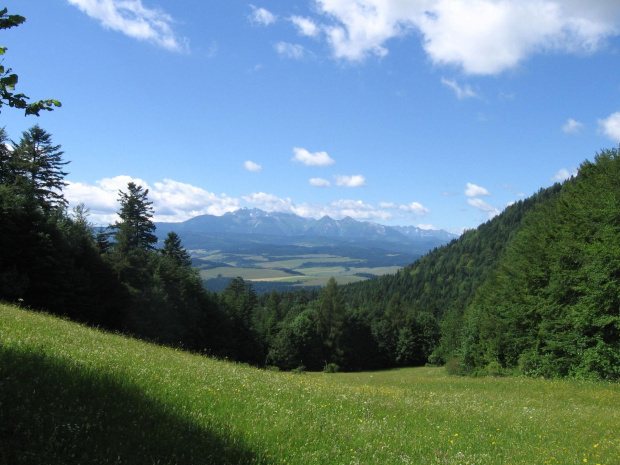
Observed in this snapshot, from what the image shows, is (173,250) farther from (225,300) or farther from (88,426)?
(88,426)

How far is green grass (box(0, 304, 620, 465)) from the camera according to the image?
17.6 feet

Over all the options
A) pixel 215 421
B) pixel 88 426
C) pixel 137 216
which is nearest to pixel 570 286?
pixel 215 421

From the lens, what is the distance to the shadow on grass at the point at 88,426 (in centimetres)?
486

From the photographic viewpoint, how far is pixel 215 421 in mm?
7168

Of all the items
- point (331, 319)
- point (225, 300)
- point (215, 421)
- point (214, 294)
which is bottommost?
point (331, 319)

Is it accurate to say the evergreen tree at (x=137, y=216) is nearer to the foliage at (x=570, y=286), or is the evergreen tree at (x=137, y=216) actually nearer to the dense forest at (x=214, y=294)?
the dense forest at (x=214, y=294)

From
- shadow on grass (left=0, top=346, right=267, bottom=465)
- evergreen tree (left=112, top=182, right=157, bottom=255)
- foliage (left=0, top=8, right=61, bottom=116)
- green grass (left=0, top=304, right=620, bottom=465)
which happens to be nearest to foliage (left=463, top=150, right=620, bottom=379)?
green grass (left=0, top=304, right=620, bottom=465)

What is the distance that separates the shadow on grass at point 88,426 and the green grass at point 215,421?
0.06 ft

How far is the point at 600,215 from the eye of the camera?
81.5 ft

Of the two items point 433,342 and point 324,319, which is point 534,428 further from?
point 433,342

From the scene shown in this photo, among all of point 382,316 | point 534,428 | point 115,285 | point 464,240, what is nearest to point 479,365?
point 534,428

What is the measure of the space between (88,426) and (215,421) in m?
2.37

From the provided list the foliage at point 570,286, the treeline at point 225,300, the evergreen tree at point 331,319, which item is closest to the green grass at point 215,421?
the treeline at point 225,300

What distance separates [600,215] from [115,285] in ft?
147
